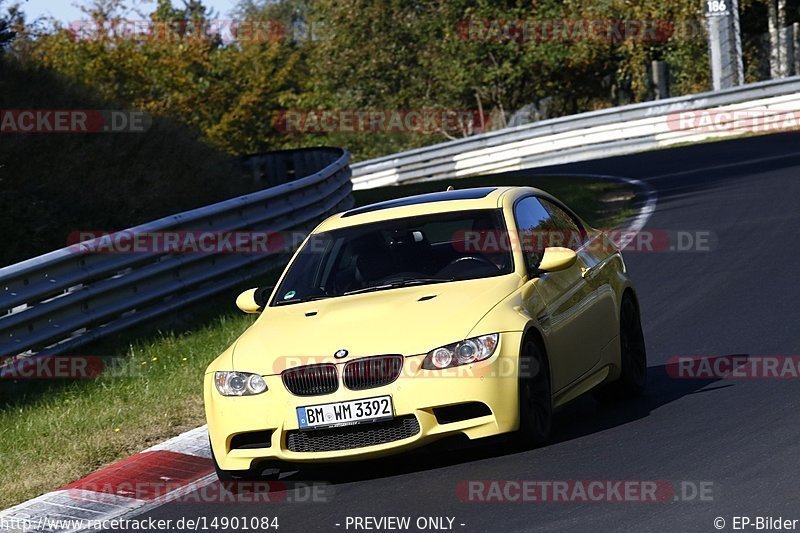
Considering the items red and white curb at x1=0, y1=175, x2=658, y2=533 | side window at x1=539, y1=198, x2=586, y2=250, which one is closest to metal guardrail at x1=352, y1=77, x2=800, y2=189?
side window at x1=539, y1=198, x2=586, y2=250

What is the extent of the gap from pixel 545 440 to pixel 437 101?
→ 46.2 metres

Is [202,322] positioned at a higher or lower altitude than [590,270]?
lower

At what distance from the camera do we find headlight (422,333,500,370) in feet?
24.0

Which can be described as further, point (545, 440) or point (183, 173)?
point (183, 173)

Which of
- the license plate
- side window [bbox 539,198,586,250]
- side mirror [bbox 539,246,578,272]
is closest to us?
the license plate

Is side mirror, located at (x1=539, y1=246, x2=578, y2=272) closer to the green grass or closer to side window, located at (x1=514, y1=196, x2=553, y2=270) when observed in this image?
side window, located at (x1=514, y1=196, x2=553, y2=270)

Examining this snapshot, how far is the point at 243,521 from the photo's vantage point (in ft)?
23.0

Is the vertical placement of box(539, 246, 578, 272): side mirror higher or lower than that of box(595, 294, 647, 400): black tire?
higher

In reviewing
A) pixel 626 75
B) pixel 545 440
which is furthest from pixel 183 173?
pixel 626 75

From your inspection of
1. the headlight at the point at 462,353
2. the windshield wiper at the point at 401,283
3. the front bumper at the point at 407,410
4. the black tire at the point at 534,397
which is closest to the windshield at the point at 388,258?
the windshield wiper at the point at 401,283

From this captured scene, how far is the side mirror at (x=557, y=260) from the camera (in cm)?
814

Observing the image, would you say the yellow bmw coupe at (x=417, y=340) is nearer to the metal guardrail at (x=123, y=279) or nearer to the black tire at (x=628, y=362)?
the black tire at (x=628, y=362)

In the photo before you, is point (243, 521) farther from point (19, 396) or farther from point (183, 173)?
point (183, 173)

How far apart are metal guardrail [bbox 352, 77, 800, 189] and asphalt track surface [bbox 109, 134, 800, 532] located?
1828 cm
